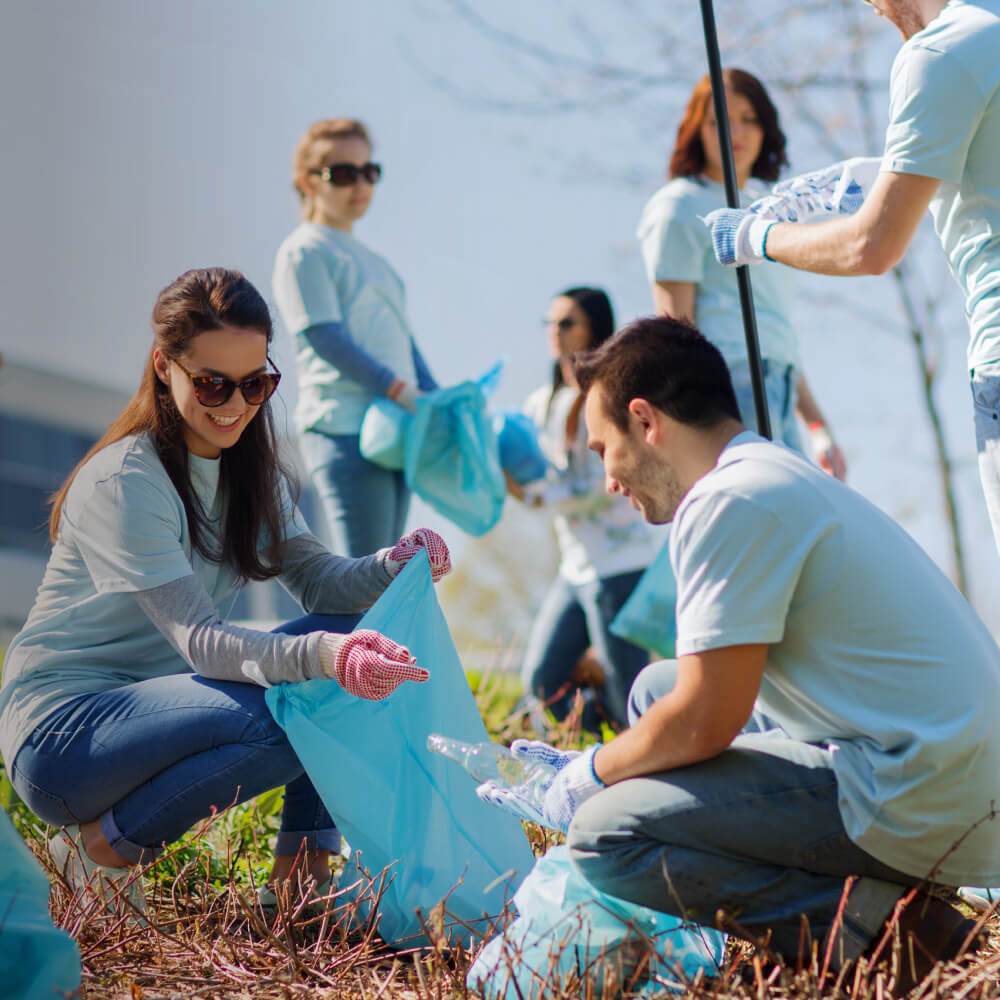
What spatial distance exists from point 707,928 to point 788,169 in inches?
89.0

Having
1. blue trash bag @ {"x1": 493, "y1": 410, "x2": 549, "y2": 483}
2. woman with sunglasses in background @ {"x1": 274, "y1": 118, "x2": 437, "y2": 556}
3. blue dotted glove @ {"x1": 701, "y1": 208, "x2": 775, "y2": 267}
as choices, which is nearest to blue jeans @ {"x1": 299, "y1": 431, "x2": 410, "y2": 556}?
woman with sunglasses in background @ {"x1": 274, "y1": 118, "x2": 437, "y2": 556}

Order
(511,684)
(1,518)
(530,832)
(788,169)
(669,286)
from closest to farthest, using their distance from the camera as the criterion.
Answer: (530,832)
(669,286)
(788,169)
(511,684)
(1,518)

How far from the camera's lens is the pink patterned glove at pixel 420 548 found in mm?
2215

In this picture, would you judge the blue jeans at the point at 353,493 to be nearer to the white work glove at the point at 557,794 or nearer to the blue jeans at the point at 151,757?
the blue jeans at the point at 151,757

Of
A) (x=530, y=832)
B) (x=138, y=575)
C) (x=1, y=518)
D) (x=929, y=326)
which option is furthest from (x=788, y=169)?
(x=1, y=518)

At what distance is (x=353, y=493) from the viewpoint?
3162mm

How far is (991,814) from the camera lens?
1.56 m

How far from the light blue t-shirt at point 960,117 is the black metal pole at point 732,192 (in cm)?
57

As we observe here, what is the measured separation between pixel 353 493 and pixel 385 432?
20cm

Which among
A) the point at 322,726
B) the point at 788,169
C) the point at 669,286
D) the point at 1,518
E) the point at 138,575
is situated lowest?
the point at 1,518

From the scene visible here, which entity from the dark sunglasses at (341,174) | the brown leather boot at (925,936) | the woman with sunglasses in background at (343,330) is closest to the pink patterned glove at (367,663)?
the brown leather boot at (925,936)

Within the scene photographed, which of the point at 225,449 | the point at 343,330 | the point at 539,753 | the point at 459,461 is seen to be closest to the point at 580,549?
the point at 459,461

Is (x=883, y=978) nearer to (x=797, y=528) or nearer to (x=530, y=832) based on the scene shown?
(x=797, y=528)

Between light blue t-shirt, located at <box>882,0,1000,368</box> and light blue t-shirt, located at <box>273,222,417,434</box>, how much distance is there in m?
1.73
